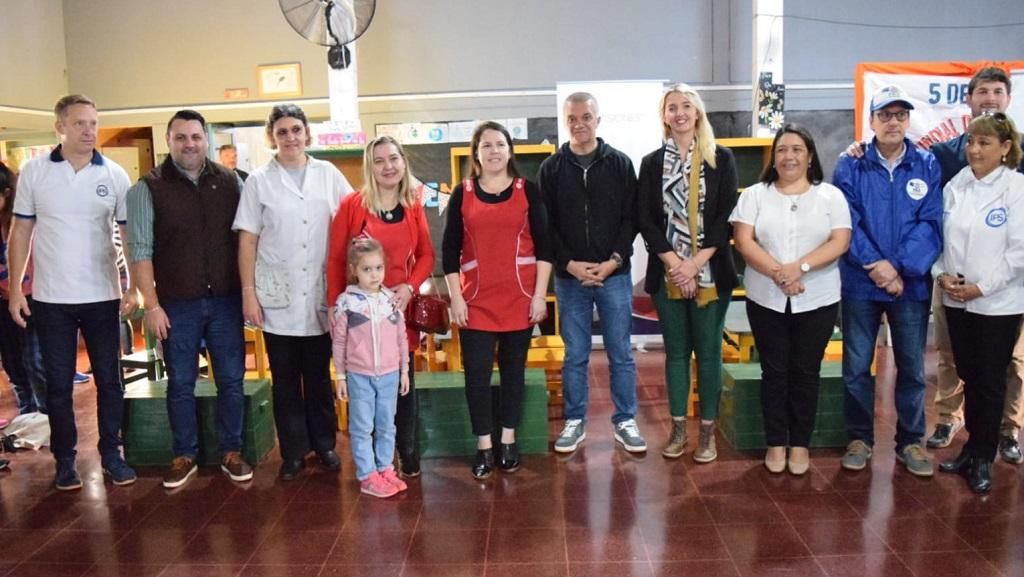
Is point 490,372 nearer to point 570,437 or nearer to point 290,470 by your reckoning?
point 570,437

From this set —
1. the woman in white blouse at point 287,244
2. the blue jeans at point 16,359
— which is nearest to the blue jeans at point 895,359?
the woman in white blouse at point 287,244

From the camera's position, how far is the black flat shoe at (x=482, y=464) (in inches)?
127

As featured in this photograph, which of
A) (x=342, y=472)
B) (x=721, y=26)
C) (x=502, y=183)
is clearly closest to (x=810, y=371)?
(x=502, y=183)

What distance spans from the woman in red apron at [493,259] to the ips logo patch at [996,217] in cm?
168

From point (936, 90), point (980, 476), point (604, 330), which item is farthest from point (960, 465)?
point (936, 90)

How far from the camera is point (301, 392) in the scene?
326 centimetres

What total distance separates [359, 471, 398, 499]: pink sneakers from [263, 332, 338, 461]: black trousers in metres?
0.38

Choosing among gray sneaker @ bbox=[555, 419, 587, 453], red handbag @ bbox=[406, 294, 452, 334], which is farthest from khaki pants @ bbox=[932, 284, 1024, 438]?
red handbag @ bbox=[406, 294, 452, 334]

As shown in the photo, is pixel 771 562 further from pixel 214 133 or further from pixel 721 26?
pixel 214 133

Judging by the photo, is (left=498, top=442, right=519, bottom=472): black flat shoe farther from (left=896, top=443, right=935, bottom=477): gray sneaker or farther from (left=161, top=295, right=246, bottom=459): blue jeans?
(left=896, top=443, right=935, bottom=477): gray sneaker

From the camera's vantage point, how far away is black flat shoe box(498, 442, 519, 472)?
329cm

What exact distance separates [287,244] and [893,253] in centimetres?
243

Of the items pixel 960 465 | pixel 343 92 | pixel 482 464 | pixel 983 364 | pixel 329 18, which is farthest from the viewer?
pixel 343 92

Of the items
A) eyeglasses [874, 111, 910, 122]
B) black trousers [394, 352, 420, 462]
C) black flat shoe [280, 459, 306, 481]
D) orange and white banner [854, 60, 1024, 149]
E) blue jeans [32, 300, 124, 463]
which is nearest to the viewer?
eyeglasses [874, 111, 910, 122]
